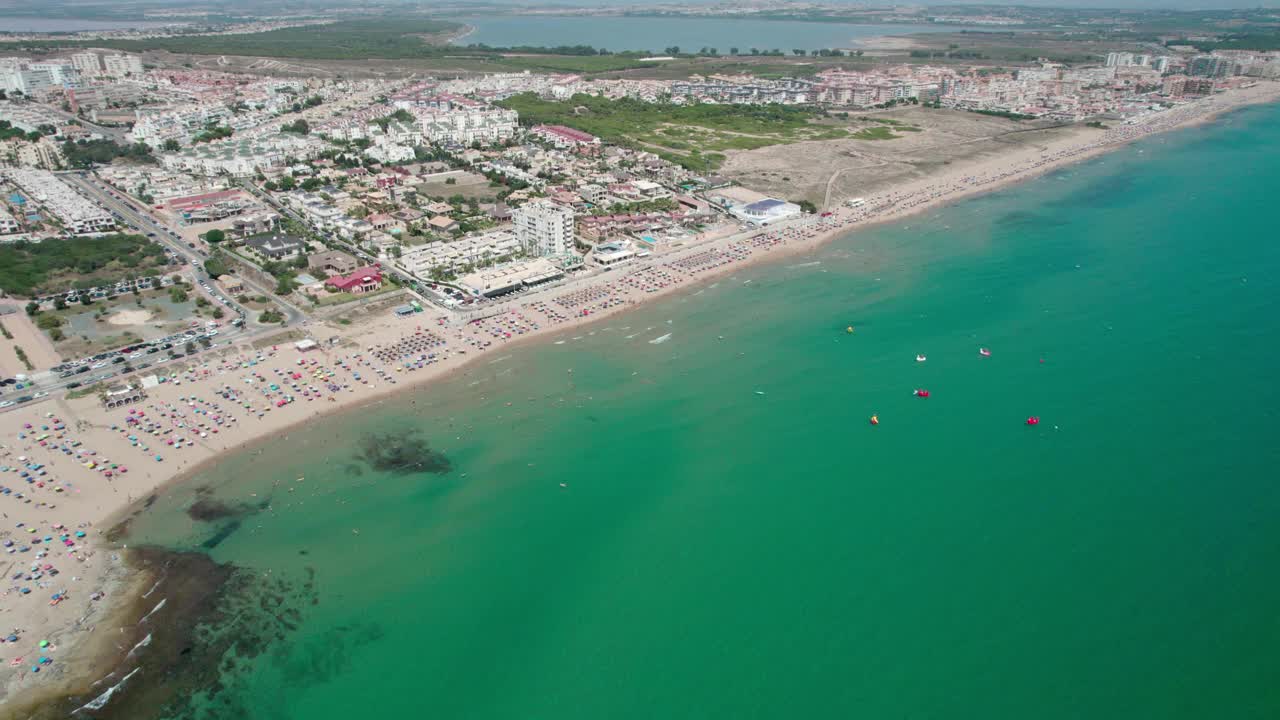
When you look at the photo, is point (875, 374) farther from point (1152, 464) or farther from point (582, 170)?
point (582, 170)

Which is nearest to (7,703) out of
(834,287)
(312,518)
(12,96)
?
(312,518)

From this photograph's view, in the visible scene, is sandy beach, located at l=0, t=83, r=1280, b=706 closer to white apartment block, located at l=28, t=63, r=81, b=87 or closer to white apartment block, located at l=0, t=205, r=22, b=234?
white apartment block, located at l=0, t=205, r=22, b=234

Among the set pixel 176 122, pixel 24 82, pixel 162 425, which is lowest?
pixel 162 425

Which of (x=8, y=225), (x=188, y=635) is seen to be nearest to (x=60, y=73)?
(x=8, y=225)

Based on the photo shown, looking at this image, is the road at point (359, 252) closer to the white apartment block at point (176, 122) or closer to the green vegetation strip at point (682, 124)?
the white apartment block at point (176, 122)

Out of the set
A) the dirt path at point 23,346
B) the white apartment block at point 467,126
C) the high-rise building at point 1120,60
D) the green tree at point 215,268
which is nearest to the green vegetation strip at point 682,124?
the white apartment block at point 467,126

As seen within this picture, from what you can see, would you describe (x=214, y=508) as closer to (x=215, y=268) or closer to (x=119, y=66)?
(x=215, y=268)
